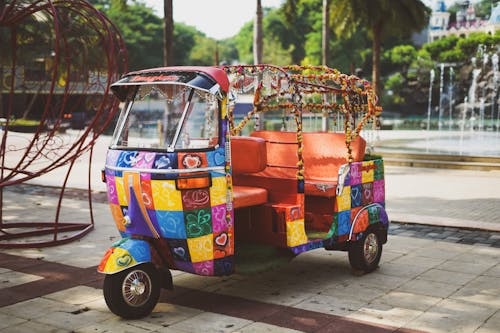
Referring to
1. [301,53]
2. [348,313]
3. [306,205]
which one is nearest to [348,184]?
[306,205]

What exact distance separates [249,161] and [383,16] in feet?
76.5

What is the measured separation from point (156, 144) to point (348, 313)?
2306 mm

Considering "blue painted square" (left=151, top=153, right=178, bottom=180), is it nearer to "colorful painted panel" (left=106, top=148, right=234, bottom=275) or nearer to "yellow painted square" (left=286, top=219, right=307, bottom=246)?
"colorful painted panel" (left=106, top=148, right=234, bottom=275)

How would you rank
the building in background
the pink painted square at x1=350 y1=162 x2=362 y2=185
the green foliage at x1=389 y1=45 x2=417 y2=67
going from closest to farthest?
the pink painted square at x1=350 y1=162 x2=362 y2=185
the building in background
the green foliage at x1=389 y1=45 x2=417 y2=67

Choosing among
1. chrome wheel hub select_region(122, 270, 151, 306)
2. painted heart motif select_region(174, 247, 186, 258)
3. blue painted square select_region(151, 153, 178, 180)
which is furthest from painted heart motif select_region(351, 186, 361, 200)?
chrome wheel hub select_region(122, 270, 151, 306)

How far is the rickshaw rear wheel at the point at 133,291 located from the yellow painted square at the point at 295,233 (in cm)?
139

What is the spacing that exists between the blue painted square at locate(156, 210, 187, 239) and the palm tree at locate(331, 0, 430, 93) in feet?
74.7

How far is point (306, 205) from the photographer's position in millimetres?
7457

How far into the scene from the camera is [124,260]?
5625 mm

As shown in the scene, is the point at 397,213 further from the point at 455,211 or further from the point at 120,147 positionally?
the point at 120,147

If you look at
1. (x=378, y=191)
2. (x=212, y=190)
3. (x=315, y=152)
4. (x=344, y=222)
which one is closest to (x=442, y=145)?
(x=378, y=191)

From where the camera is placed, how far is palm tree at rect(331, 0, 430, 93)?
27859 millimetres

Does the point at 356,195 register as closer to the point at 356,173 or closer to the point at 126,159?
the point at 356,173

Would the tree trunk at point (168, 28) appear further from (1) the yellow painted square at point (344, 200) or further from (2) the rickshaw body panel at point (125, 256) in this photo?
(2) the rickshaw body panel at point (125, 256)
